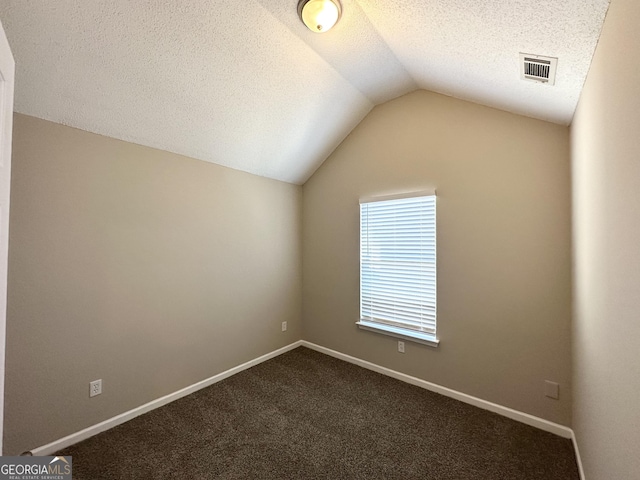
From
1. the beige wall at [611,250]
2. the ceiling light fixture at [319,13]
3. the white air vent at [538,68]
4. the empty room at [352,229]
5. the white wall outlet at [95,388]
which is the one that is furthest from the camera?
the white wall outlet at [95,388]

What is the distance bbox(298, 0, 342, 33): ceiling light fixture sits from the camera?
1609 mm

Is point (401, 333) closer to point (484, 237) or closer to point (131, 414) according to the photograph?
point (484, 237)

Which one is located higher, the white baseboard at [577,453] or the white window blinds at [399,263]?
the white window blinds at [399,263]

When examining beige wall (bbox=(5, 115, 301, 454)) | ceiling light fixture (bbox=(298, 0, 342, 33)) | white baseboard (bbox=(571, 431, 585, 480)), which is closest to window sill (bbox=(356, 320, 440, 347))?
white baseboard (bbox=(571, 431, 585, 480))

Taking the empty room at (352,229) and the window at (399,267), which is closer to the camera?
the empty room at (352,229)

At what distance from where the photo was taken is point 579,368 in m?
1.75

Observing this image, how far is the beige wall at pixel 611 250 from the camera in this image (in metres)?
0.88

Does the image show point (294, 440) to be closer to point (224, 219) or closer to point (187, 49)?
point (224, 219)

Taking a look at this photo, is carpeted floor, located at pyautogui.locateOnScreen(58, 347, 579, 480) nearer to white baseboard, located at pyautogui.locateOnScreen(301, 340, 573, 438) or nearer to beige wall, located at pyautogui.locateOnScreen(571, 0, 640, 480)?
white baseboard, located at pyautogui.locateOnScreen(301, 340, 573, 438)

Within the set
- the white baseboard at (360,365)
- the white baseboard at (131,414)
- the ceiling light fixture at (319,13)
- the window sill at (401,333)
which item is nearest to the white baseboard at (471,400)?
the white baseboard at (360,365)

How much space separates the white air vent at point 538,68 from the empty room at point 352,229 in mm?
34

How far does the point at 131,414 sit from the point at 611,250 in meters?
3.21

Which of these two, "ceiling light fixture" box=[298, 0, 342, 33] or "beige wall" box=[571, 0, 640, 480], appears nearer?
"beige wall" box=[571, 0, 640, 480]

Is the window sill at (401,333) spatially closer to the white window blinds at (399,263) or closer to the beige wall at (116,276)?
the white window blinds at (399,263)
